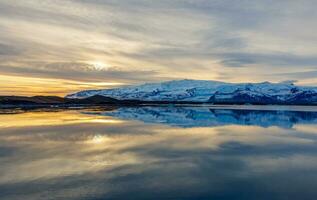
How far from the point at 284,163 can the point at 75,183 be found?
345 inches

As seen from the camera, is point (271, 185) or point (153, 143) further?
point (153, 143)

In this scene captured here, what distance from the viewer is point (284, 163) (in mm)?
14734

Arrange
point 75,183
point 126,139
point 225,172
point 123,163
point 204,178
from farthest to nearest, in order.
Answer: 1. point 126,139
2. point 123,163
3. point 225,172
4. point 204,178
5. point 75,183

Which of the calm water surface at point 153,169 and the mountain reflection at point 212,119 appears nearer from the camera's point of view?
the calm water surface at point 153,169

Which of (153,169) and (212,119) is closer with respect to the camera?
(153,169)

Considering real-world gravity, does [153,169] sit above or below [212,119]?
below

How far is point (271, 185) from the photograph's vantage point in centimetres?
1091

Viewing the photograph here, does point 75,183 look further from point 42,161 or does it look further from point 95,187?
point 42,161

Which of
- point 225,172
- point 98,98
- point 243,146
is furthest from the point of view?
point 98,98

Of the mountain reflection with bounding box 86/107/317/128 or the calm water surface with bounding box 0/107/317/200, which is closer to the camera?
the calm water surface with bounding box 0/107/317/200

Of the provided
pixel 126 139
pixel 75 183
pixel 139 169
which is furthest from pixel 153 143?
pixel 75 183

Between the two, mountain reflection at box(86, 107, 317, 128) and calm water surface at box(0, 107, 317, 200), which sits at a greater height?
mountain reflection at box(86, 107, 317, 128)

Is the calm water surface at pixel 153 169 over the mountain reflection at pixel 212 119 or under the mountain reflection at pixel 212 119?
under

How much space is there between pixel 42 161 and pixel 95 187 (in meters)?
4.62
